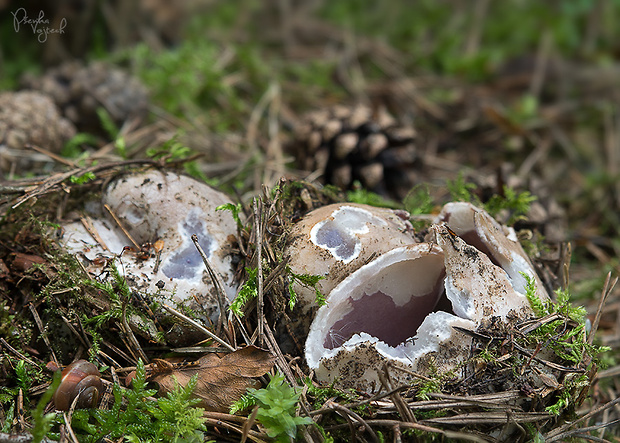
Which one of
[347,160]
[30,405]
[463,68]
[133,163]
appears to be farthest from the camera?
[463,68]

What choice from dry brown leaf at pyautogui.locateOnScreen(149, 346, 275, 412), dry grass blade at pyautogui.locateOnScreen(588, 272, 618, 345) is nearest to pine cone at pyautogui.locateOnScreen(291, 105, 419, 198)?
dry grass blade at pyautogui.locateOnScreen(588, 272, 618, 345)

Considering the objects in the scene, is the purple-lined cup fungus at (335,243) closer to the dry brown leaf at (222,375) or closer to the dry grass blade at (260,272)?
the dry grass blade at (260,272)

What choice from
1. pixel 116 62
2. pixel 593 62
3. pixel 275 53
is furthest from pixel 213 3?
pixel 593 62

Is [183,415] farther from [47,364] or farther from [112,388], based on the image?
[47,364]

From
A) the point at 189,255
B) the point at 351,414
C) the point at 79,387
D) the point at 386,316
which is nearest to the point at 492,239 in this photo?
the point at 386,316

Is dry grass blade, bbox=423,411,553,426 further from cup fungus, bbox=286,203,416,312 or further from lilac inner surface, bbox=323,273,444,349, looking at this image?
cup fungus, bbox=286,203,416,312

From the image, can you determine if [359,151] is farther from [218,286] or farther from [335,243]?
[218,286]
